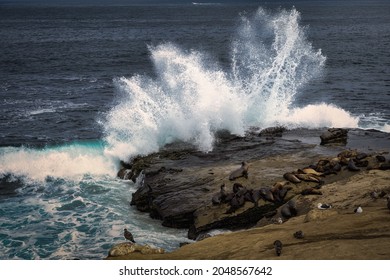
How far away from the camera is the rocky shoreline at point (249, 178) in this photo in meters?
17.4

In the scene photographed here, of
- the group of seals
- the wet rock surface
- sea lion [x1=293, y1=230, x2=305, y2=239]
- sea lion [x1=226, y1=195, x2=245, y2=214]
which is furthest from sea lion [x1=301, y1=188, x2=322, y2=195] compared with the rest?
sea lion [x1=293, y1=230, x2=305, y2=239]

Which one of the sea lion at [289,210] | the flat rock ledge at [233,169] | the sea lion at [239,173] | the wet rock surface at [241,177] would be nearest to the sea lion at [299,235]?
the wet rock surface at [241,177]

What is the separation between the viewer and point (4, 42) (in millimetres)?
85375

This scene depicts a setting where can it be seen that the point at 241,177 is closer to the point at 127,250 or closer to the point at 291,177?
the point at 291,177

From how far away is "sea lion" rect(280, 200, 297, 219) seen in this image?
16625 millimetres

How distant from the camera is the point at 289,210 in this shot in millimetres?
16703

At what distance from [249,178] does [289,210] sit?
3.10 metres

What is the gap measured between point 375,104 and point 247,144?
18542 mm

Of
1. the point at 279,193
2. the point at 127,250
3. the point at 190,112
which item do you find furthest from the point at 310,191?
the point at 190,112

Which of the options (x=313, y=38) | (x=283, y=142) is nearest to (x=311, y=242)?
(x=283, y=142)

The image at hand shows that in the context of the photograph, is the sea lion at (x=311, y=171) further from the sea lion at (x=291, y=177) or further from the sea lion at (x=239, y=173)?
the sea lion at (x=239, y=173)

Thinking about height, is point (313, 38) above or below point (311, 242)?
above

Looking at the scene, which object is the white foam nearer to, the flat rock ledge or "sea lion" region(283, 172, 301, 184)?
the flat rock ledge
